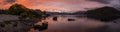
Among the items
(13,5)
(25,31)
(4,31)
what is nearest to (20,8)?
(13,5)

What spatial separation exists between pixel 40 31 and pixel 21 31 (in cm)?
1747

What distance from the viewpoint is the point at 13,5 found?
180m

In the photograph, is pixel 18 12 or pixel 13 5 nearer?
pixel 18 12

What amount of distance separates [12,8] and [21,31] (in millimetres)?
91082

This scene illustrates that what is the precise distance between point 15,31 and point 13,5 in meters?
95.7

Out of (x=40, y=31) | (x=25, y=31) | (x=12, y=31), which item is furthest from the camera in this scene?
(x=40, y=31)

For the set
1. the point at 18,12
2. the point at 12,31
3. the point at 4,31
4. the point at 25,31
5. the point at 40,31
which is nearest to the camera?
the point at 4,31

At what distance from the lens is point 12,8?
17625 cm

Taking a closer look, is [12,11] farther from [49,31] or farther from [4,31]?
[4,31]

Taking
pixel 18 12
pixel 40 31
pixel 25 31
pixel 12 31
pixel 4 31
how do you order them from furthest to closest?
pixel 18 12, pixel 40 31, pixel 25 31, pixel 12 31, pixel 4 31

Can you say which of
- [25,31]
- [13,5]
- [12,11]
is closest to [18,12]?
[12,11]

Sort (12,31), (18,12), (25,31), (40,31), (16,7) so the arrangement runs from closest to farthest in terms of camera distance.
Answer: (12,31), (25,31), (40,31), (18,12), (16,7)

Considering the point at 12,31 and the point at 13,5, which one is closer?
the point at 12,31

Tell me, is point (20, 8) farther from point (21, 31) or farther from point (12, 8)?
point (21, 31)
